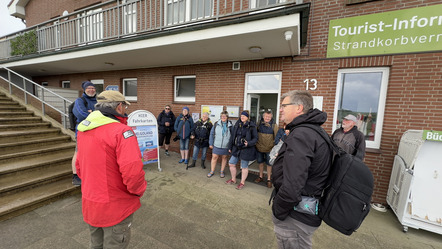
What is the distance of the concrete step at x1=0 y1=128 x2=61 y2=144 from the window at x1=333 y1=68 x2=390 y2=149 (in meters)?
7.13

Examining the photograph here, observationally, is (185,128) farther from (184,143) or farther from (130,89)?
(130,89)

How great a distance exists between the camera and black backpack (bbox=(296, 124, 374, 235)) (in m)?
1.27

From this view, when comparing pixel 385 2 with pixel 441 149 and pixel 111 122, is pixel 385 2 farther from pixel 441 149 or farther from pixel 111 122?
pixel 111 122

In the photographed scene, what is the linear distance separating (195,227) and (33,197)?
278cm

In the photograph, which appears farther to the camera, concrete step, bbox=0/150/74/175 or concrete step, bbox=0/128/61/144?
concrete step, bbox=0/128/61/144

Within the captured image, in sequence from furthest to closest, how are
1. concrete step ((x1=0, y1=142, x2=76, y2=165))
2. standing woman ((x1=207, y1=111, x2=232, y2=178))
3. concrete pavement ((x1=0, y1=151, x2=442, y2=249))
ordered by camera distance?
1. standing woman ((x1=207, y1=111, x2=232, y2=178))
2. concrete step ((x1=0, y1=142, x2=76, y2=165))
3. concrete pavement ((x1=0, y1=151, x2=442, y2=249))

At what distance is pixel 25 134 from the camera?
4.18 metres

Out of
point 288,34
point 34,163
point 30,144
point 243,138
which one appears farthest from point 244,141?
point 30,144

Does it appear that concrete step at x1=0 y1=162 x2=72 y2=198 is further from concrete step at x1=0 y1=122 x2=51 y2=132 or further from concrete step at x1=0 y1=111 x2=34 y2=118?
concrete step at x1=0 y1=111 x2=34 y2=118

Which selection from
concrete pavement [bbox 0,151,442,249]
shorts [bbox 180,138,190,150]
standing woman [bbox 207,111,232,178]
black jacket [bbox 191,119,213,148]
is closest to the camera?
concrete pavement [bbox 0,151,442,249]

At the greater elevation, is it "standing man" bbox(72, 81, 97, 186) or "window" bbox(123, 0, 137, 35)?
"window" bbox(123, 0, 137, 35)

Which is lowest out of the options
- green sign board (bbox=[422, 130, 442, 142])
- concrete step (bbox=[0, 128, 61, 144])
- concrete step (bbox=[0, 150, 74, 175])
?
concrete step (bbox=[0, 150, 74, 175])

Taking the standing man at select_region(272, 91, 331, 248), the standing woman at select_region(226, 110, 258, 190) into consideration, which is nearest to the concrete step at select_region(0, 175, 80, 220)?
the standing woman at select_region(226, 110, 258, 190)

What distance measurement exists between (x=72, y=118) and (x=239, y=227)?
12.3 ft
